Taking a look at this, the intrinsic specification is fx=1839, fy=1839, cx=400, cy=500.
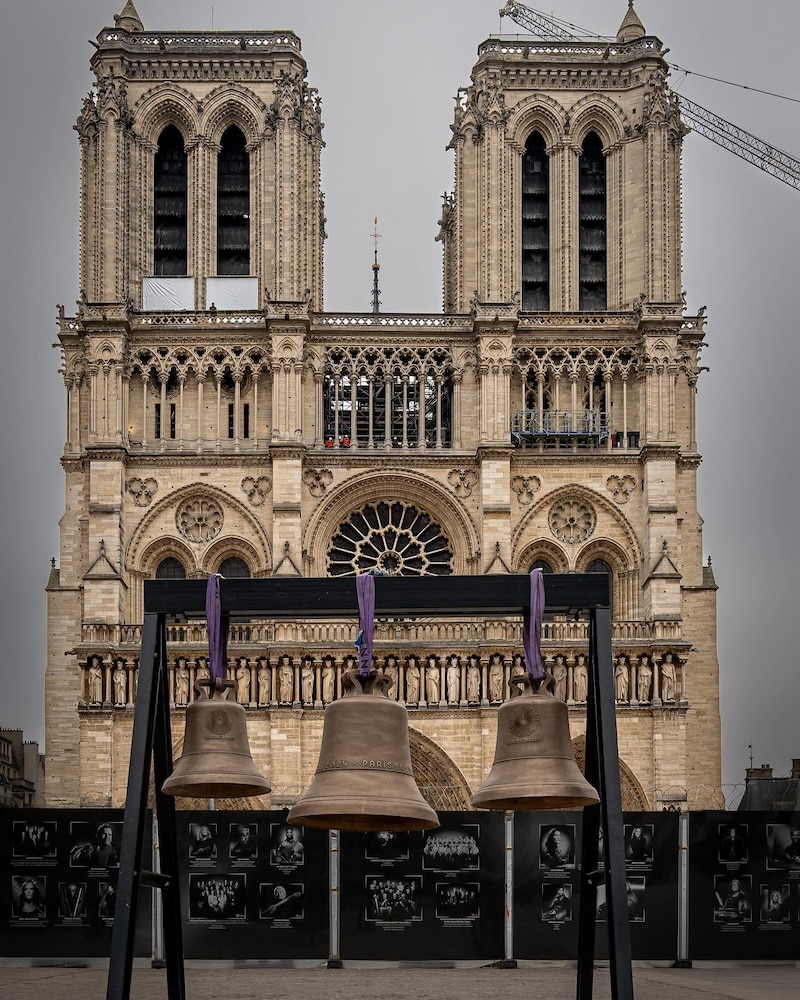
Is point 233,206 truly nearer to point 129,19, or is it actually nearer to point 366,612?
point 129,19

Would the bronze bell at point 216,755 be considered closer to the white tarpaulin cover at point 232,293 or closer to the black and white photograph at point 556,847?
the black and white photograph at point 556,847

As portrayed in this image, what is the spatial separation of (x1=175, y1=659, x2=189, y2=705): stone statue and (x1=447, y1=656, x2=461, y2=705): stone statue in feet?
20.4

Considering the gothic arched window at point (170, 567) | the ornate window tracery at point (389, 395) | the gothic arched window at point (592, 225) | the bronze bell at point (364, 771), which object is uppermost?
the gothic arched window at point (592, 225)

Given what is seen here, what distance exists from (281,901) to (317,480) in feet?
87.4

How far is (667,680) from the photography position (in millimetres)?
43812

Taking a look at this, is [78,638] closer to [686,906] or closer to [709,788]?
[709,788]

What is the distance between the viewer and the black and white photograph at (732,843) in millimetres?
20047

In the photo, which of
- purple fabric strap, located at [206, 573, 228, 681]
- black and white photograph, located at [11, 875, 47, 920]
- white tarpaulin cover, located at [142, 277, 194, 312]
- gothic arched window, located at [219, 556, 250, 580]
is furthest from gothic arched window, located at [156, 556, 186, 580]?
purple fabric strap, located at [206, 573, 228, 681]

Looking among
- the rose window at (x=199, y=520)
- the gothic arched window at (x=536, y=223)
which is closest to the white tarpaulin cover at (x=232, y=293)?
the rose window at (x=199, y=520)

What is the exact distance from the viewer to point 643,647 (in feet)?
144

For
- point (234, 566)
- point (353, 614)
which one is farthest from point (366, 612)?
point (234, 566)

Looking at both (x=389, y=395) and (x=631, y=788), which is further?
(x=389, y=395)

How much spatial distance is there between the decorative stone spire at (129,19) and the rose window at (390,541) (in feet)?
47.7

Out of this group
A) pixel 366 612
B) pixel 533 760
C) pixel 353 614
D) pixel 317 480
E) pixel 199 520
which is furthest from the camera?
pixel 317 480
